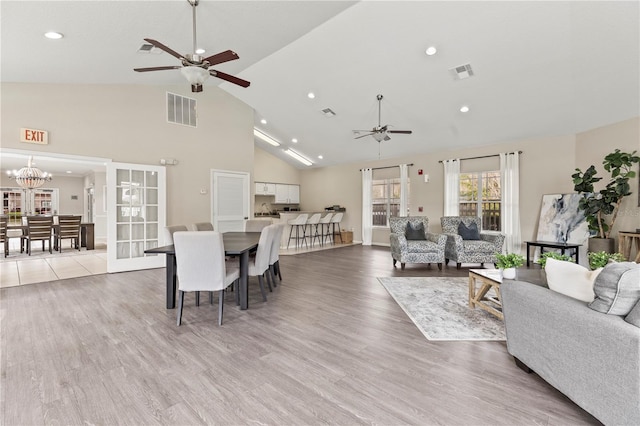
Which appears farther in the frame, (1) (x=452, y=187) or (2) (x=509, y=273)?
(1) (x=452, y=187)

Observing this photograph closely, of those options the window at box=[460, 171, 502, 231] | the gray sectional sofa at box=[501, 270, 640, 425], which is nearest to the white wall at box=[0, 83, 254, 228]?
the window at box=[460, 171, 502, 231]

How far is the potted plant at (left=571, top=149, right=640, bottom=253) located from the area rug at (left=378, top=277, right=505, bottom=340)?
2553 mm

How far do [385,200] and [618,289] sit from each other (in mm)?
7521

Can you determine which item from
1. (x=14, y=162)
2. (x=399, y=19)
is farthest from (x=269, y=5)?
(x=14, y=162)

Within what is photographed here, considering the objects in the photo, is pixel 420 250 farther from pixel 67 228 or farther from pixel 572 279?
pixel 67 228

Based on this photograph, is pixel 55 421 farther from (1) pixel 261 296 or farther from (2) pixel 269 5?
(2) pixel 269 5

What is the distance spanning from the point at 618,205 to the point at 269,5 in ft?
19.9

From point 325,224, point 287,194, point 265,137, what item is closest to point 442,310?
point 325,224

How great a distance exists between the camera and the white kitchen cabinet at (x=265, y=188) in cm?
1004

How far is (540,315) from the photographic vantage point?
6.00ft

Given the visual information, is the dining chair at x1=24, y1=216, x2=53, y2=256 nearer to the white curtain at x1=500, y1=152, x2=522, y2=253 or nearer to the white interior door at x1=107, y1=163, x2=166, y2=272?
Answer: the white interior door at x1=107, y1=163, x2=166, y2=272

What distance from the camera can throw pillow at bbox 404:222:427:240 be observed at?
19.7ft

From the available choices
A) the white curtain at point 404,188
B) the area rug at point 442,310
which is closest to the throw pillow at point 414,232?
the area rug at point 442,310

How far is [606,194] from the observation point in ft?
15.9
